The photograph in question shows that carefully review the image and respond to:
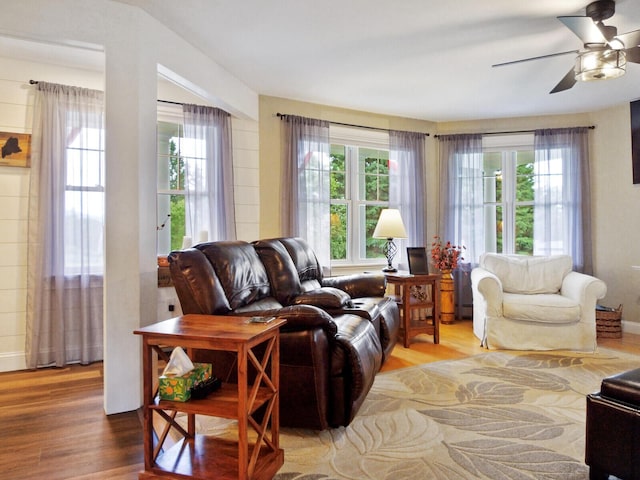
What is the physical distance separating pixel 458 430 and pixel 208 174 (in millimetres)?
2987

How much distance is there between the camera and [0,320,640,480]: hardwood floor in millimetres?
1937

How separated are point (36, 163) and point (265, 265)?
2155mm

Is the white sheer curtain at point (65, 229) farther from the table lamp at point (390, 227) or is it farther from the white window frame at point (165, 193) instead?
the table lamp at point (390, 227)

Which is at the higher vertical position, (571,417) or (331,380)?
(331,380)

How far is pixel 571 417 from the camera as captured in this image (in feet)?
7.97

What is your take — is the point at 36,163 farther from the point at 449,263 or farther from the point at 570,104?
the point at 570,104

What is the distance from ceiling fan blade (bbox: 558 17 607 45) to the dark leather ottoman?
1.94 m

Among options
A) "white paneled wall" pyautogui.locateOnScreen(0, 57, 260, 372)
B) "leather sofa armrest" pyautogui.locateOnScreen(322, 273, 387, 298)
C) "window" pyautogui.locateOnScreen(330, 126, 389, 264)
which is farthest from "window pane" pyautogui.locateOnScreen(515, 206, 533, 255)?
"white paneled wall" pyautogui.locateOnScreen(0, 57, 260, 372)

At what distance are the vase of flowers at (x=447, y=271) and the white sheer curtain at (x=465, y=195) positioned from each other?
207mm

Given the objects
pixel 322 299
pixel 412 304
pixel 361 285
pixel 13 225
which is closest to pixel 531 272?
pixel 412 304

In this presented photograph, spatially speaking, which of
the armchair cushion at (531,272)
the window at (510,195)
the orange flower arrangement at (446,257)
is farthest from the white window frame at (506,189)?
the armchair cushion at (531,272)

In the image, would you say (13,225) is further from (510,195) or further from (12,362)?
(510,195)

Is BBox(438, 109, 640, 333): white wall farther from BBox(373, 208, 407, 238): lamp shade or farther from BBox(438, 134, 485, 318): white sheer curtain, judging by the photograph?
BBox(373, 208, 407, 238): lamp shade

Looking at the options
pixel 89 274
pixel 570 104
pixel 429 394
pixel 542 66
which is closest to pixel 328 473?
pixel 429 394
